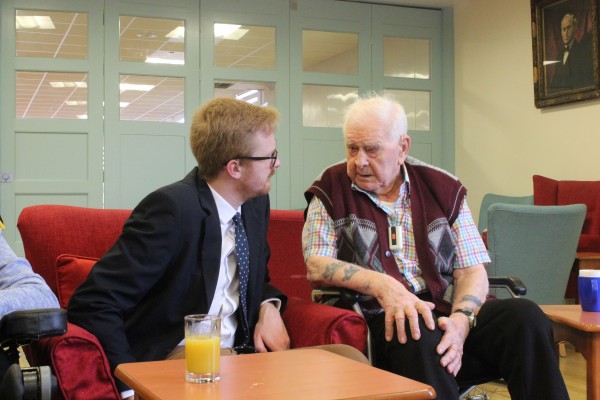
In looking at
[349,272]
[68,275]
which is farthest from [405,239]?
[68,275]

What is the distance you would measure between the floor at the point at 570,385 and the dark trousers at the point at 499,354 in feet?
4.09

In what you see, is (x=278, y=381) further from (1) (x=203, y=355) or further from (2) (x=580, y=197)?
(2) (x=580, y=197)

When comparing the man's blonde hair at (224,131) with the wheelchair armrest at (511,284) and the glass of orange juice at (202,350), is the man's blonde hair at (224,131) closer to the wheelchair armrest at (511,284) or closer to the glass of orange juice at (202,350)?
the glass of orange juice at (202,350)

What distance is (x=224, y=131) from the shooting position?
219 centimetres

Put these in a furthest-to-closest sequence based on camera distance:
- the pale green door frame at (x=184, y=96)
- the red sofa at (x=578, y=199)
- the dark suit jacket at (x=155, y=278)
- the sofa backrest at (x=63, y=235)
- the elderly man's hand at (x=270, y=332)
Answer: the pale green door frame at (x=184, y=96) < the red sofa at (x=578, y=199) < the sofa backrest at (x=63, y=235) < the elderly man's hand at (x=270, y=332) < the dark suit jacket at (x=155, y=278)

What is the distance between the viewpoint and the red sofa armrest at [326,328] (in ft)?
6.86

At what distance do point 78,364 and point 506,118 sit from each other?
17.1 ft

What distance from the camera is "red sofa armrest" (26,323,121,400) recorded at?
177 centimetres

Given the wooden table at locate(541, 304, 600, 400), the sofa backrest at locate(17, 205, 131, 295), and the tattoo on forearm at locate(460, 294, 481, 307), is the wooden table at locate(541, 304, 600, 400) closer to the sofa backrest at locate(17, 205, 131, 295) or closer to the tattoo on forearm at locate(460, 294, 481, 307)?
the tattoo on forearm at locate(460, 294, 481, 307)

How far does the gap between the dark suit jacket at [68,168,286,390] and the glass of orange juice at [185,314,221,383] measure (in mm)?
444

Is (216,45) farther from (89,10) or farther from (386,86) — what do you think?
(386,86)

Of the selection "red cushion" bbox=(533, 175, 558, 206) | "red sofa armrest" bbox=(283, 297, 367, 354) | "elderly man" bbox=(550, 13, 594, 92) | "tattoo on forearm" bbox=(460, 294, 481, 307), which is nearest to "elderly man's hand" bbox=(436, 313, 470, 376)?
"tattoo on forearm" bbox=(460, 294, 481, 307)

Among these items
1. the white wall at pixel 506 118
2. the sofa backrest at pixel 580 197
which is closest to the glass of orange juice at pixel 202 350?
the sofa backrest at pixel 580 197

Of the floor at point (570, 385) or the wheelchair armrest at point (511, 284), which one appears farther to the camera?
the floor at point (570, 385)
